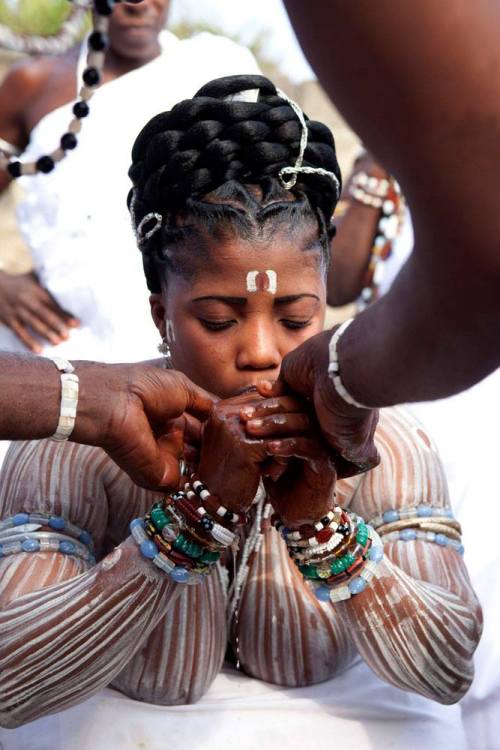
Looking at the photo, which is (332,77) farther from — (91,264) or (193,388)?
(91,264)

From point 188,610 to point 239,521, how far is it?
38 cm

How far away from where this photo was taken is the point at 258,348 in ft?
7.79

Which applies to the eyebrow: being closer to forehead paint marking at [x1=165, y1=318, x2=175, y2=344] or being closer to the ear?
forehead paint marking at [x1=165, y1=318, x2=175, y2=344]

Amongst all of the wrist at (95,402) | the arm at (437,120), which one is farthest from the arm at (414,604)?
the arm at (437,120)

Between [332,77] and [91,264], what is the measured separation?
3.31 meters

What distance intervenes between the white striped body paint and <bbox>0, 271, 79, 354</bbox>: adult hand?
76.3 inches

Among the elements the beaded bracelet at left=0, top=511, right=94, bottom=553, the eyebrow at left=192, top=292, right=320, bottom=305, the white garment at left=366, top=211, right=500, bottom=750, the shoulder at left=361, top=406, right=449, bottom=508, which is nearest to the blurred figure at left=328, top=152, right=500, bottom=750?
the white garment at left=366, top=211, right=500, bottom=750

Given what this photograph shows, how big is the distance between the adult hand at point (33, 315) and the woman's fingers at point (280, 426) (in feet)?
8.14

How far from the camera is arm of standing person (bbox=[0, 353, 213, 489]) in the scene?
201 cm

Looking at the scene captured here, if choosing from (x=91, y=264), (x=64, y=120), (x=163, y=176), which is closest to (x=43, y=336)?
(x=91, y=264)

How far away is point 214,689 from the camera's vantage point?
2.54 metres

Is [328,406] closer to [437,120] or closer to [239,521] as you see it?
[239,521]

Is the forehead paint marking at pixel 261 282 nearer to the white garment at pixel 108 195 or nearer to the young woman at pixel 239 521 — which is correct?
the young woman at pixel 239 521

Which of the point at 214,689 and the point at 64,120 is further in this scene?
the point at 64,120
